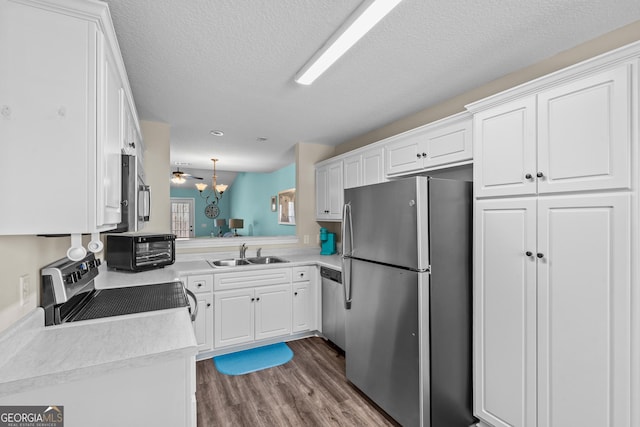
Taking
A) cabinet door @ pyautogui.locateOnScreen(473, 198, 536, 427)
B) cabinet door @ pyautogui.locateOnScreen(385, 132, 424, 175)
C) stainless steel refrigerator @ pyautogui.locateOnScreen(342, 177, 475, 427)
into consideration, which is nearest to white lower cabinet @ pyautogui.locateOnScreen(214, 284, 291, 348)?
stainless steel refrigerator @ pyautogui.locateOnScreen(342, 177, 475, 427)

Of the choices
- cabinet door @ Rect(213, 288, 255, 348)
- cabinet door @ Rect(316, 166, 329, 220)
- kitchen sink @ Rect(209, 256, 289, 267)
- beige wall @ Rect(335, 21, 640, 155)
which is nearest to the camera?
beige wall @ Rect(335, 21, 640, 155)

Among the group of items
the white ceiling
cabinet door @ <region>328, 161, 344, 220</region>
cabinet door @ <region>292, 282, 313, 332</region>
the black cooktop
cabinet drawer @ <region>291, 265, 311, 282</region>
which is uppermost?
the white ceiling

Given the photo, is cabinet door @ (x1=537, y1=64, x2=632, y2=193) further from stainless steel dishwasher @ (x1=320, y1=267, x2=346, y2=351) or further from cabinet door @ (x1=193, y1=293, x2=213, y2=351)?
cabinet door @ (x1=193, y1=293, x2=213, y2=351)

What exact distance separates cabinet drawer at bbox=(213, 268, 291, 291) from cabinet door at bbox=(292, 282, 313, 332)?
17cm

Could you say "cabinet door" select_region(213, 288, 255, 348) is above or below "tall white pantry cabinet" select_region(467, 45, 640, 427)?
below

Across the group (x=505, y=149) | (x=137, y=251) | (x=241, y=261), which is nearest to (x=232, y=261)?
(x=241, y=261)

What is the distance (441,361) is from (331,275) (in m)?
1.46

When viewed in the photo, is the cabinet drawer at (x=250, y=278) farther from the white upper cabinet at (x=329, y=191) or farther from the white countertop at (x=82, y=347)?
the white countertop at (x=82, y=347)

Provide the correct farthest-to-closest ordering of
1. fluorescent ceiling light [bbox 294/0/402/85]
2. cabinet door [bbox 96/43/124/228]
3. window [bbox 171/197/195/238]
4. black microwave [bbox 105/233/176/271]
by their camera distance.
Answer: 1. window [bbox 171/197/195/238]
2. black microwave [bbox 105/233/176/271]
3. fluorescent ceiling light [bbox 294/0/402/85]
4. cabinet door [bbox 96/43/124/228]

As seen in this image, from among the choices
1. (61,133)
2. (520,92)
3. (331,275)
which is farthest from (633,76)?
(331,275)

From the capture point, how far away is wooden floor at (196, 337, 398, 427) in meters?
2.09

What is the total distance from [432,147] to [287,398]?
7.49 feet

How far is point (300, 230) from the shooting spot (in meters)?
4.07

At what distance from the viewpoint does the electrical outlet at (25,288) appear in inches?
48.4
